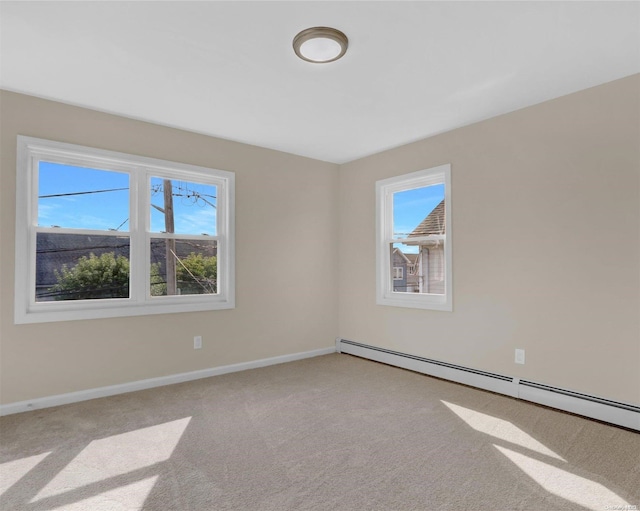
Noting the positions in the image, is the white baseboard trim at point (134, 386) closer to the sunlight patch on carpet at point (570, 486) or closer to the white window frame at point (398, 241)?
the white window frame at point (398, 241)

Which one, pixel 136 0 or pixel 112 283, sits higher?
pixel 136 0

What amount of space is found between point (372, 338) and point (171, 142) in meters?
3.08

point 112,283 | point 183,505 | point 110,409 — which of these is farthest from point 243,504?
point 112,283

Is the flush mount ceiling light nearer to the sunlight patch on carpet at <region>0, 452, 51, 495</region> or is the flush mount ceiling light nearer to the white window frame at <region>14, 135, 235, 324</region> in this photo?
the white window frame at <region>14, 135, 235, 324</region>

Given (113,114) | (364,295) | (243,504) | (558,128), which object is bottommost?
(243,504)

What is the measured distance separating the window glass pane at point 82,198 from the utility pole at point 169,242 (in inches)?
14.0

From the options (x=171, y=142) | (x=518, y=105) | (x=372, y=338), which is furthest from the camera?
(x=372, y=338)

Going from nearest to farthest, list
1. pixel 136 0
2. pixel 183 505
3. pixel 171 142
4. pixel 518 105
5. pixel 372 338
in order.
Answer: pixel 183 505 < pixel 136 0 < pixel 518 105 < pixel 171 142 < pixel 372 338

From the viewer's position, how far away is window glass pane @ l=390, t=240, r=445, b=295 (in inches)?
157

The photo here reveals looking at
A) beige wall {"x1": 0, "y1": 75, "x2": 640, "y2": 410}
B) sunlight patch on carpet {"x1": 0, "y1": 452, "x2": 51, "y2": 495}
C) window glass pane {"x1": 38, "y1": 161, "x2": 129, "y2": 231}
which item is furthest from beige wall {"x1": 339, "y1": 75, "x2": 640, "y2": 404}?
sunlight patch on carpet {"x1": 0, "y1": 452, "x2": 51, "y2": 495}

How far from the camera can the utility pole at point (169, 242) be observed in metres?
3.74

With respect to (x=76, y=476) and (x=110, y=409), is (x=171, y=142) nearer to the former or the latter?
(x=110, y=409)

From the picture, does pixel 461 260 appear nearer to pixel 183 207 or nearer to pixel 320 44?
pixel 320 44

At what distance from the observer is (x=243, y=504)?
71.4 inches
